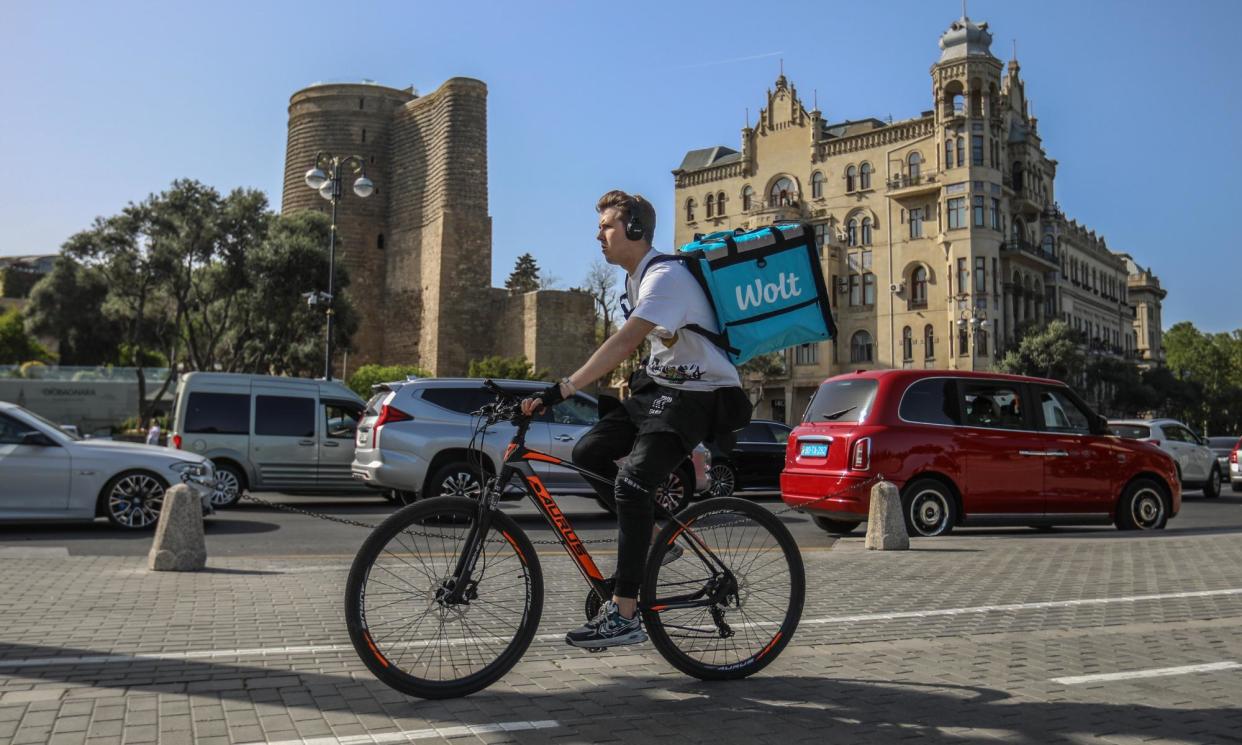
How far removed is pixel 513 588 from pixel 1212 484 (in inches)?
863

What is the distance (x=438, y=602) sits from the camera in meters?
3.78

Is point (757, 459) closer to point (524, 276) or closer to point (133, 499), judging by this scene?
point (133, 499)

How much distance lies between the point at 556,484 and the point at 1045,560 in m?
Result: 5.66

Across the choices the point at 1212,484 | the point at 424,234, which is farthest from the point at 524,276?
the point at 1212,484

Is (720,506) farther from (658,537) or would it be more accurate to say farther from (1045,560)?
(1045,560)

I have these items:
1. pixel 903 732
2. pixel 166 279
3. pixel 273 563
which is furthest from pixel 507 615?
pixel 166 279

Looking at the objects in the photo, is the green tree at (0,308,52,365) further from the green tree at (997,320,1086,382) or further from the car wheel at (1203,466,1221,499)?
the car wheel at (1203,466,1221,499)

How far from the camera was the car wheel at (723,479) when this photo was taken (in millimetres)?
16859

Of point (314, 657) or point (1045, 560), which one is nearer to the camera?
point (314, 657)

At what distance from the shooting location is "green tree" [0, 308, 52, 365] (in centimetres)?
8081

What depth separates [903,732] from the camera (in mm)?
3496

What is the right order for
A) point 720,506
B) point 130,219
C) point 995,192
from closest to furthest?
point 720,506, point 130,219, point 995,192

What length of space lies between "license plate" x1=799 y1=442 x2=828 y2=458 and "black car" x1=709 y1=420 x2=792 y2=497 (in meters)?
6.40

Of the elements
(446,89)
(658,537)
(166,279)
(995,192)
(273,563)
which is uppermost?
(446,89)
